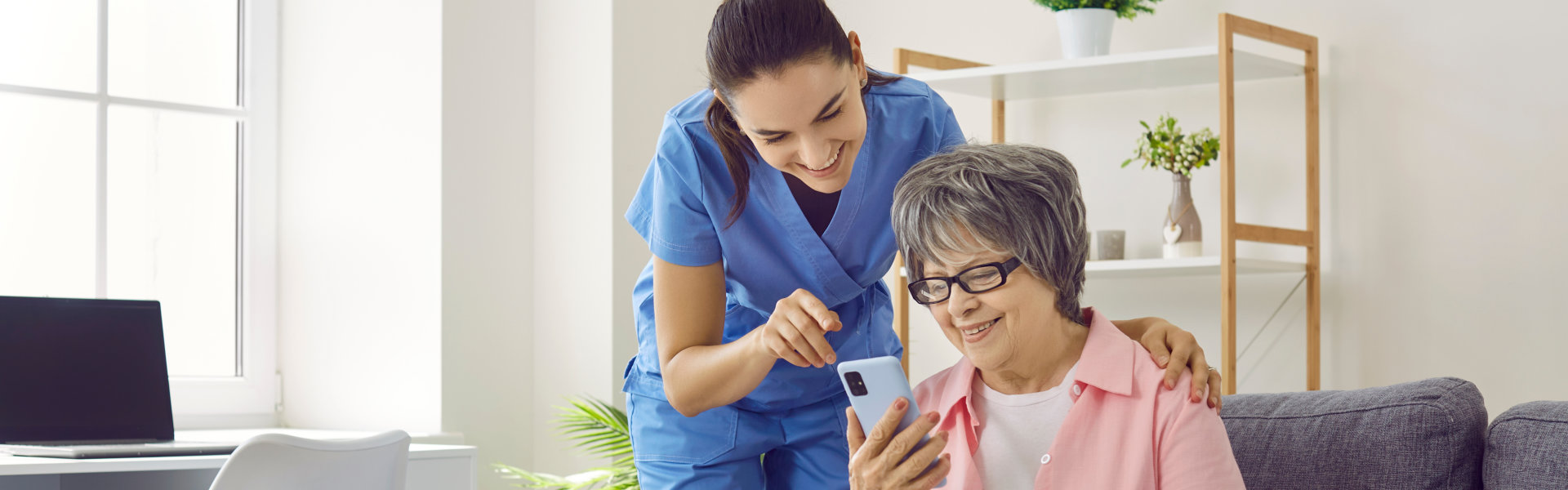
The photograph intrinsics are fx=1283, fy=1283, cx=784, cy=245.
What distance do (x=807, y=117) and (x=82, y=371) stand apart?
1.88 metres

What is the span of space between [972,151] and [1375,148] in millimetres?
1678

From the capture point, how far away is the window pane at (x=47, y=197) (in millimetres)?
3012

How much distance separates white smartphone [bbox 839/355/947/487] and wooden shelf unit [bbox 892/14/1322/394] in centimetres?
147

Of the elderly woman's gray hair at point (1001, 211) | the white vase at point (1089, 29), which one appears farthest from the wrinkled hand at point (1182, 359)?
the white vase at point (1089, 29)

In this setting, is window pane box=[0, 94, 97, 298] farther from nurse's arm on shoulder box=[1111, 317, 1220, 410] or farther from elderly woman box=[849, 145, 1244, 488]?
nurse's arm on shoulder box=[1111, 317, 1220, 410]

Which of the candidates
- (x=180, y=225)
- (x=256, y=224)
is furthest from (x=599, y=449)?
(x=180, y=225)

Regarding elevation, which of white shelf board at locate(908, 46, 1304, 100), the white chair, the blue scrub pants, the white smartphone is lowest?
the white chair

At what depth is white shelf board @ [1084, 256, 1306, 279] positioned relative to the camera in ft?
8.34

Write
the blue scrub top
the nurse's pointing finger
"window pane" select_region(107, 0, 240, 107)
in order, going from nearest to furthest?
the nurse's pointing finger < the blue scrub top < "window pane" select_region(107, 0, 240, 107)

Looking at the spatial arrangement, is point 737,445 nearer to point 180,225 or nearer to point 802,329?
point 802,329

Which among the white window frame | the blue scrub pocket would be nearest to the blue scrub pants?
the blue scrub pocket

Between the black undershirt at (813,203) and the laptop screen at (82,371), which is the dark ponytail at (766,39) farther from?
the laptop screen at (82,371)

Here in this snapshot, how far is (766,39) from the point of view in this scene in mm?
1221

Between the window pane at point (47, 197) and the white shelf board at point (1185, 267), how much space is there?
7.78 ft
